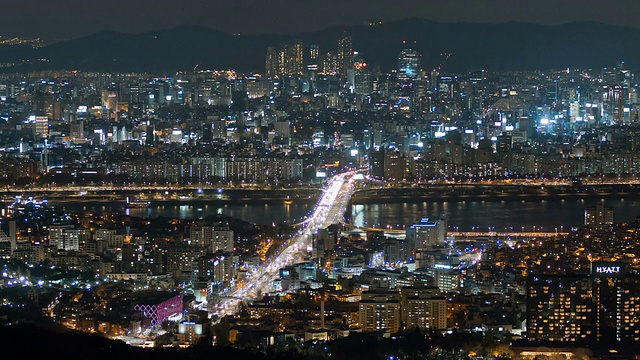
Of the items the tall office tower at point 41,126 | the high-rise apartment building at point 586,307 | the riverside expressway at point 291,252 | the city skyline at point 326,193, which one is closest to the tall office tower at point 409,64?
the city skyline at point 326,193

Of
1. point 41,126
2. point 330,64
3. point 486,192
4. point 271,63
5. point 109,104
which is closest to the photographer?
point 486,192

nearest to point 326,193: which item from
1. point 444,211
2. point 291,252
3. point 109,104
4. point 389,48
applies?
point 444,211

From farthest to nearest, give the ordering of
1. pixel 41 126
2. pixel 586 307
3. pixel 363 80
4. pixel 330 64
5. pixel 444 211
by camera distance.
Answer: pixel 330 64 < pixel 363 80 < pixel 41 126 < pixel 444 211 < pixel 586 307

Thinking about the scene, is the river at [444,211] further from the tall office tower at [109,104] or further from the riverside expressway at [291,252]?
the tall office tower at [109,104]

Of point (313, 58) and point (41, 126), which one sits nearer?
point (41, 126)

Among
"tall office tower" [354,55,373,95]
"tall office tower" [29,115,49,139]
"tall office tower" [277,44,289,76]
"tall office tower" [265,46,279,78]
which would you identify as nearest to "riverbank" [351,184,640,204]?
"tall office tower" [29,115,49,139]

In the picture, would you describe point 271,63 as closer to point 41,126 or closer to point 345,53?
point 345,53
